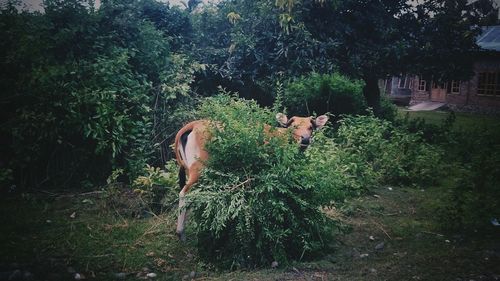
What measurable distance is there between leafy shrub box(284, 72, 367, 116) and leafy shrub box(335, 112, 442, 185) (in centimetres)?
310

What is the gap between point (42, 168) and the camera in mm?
6188

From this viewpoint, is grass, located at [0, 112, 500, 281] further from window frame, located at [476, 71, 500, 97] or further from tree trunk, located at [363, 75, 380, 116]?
window frame, located at [476, 71, 500, 97]

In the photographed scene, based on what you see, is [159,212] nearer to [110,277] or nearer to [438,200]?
[110,277]

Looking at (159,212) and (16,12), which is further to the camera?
(16,12)

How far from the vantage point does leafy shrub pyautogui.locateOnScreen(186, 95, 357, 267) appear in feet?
12.2

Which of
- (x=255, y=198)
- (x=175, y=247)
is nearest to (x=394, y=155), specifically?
(x=255, y=198)

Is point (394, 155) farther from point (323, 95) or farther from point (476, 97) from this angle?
point (476, 97)

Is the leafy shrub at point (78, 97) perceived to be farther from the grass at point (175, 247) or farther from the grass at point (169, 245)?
the grass at point (175, 247)

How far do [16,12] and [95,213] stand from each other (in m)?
4.51

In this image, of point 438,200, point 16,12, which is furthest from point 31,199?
point 438,200

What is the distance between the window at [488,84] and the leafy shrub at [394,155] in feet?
57.6

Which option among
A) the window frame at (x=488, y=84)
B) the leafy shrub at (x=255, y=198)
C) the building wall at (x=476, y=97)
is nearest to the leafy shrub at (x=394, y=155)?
the leafy shrub at (x=255, y=198)

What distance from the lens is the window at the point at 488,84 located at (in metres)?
21.6

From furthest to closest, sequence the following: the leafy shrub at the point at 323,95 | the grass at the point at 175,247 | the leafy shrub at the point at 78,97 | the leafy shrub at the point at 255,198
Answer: the leafy shrub at the point at 323,95 < the leafy shrub at the point at 78,97 < the leafy shrub at the point at 255,198 < the grass at the point at 175,247
